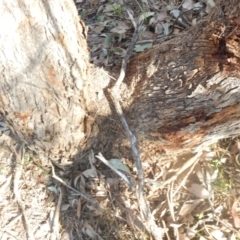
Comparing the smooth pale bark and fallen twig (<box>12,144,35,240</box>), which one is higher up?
the smooth pale bark

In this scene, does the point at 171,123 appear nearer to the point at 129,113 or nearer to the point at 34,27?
the point at 129,113

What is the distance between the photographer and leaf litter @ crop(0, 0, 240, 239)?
173 cm

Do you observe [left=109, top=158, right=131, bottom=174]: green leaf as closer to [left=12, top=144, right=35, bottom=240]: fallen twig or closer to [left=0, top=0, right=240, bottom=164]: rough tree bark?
[left=0, top=0, right=240, bottom=164]: rough tree bark

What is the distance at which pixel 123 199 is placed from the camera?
5.86ft

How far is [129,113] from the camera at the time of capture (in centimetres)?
169

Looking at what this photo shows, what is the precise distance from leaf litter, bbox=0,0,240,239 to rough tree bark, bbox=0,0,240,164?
0.39 feet

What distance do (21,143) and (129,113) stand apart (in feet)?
1.76

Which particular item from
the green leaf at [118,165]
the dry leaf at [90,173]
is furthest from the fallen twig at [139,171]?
the dry leaf at [90,173]

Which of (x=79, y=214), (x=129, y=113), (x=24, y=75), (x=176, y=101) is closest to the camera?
(x=24, y=75)

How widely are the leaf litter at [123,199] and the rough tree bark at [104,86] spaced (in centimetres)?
12

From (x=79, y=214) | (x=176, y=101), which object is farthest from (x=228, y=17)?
(x=79, y=214)

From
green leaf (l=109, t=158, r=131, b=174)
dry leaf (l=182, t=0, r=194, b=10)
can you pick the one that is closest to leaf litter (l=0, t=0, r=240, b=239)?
green leaf (l=109, t=158, r=131, b=174)

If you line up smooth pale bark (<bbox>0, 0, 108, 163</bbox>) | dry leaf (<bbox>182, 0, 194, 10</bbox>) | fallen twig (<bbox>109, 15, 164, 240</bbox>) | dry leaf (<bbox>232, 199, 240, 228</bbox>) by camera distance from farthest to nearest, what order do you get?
dry leaf (<bbox>182, 0, 194, 10</bbox>) → dry leaf (<bbox>232, 199, 240, 228</bbox>) → fallen twig (<bbox>109, 15, 164, 240</bbox>) → smooth pale bark (<bbox>0, 0, 108, 163</bbox>)

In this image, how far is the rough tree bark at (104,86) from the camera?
1.29 m
